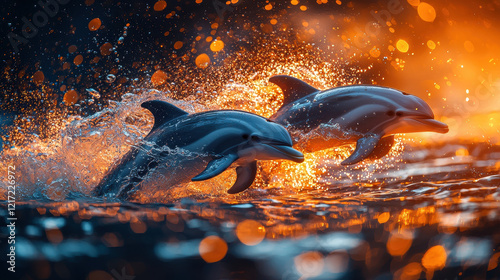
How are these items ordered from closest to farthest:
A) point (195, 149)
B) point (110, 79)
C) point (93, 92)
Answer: point (195, 149), point (110, 79), point (93, 92)

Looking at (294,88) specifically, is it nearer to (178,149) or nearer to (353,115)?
(353,115)

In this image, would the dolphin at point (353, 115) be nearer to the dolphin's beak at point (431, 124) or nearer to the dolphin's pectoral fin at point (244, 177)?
the dolphin's beak at point (431, 124)

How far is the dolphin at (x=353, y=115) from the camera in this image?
5277 mm

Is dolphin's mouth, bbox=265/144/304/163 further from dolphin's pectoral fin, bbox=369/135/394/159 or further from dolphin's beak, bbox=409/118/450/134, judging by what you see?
dolphin's beak, bbox=409/118/450/134

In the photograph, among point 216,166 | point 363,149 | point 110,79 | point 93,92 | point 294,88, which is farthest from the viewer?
point 93,92

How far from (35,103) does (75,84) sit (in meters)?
0.89

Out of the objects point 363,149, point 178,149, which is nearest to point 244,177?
point 178,149

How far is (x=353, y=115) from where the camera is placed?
5281 mm

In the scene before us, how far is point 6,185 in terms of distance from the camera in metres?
4.79

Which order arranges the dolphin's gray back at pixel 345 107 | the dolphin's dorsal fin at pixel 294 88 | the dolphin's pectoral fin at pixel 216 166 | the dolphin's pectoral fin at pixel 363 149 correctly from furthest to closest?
the dolphin's dorsal fin at pixel 294 88 → the dolphin's gray back at pixel 345 107 → the dolphin's pectoral fin at pixel 363 149 → the dolphin's pectoral fin at pixel 216 166

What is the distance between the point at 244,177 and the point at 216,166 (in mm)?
467

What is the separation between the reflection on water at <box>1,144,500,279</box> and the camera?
8.53ft

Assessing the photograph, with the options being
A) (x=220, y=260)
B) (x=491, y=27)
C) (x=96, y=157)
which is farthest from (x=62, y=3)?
(x=491, y=27)

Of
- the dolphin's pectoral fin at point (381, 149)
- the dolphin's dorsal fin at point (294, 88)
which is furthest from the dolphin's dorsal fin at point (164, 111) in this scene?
the dolphin's pectoral fin at point (381, 149)
